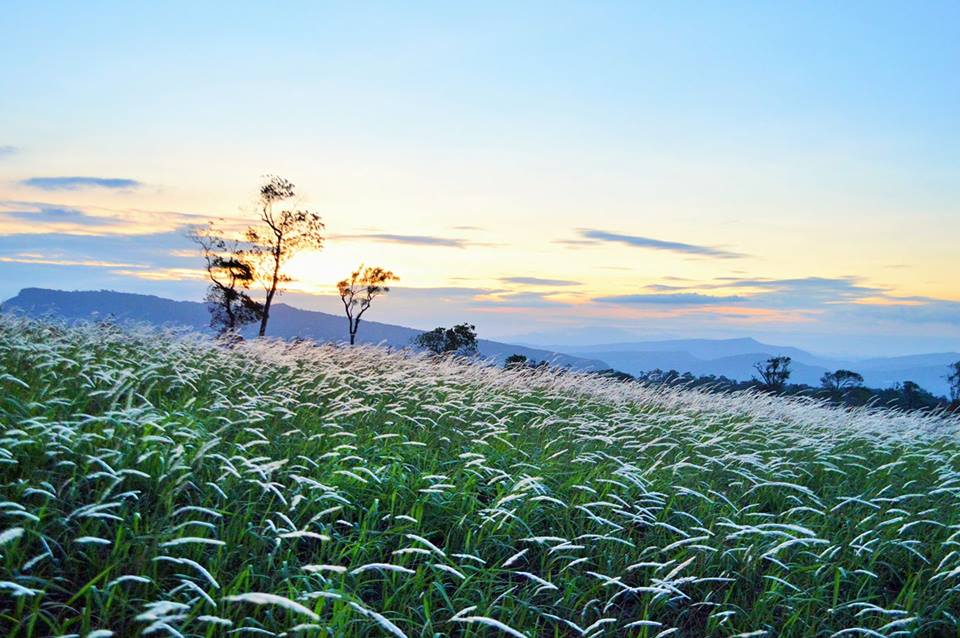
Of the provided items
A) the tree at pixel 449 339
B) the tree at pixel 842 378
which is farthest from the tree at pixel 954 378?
the tree at pixel 449 339

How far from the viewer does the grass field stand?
156 inches

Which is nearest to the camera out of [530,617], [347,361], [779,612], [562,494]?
[530,617]

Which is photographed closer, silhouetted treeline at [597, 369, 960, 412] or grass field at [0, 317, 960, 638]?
grass field at [0, 317, 960, 638]

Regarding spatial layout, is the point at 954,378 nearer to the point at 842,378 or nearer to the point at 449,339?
the point at 842,378

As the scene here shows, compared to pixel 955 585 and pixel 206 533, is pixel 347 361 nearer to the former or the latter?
pixel 206 533

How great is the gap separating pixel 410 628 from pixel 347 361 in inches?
388

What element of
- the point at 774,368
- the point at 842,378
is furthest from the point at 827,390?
the point at 842,378

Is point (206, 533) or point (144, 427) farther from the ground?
point (144, 427)

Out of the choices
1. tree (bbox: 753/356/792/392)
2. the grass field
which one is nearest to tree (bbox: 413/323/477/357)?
tree (bbox: 753/356/792/392)

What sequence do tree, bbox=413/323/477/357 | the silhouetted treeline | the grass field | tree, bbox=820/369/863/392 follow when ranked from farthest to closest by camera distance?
tree, bbox=413/323/477/357, tree, bbox=820/369/863/392, the silhouetted treeline, the grass field

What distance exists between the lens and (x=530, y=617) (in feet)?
14.9

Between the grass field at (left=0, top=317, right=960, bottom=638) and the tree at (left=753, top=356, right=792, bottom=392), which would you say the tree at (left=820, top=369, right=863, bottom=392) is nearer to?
the tree at (left=753, top=356, right=792, bottom=392)

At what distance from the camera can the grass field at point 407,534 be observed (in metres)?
3.96

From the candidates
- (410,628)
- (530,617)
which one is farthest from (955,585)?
(410,628)
